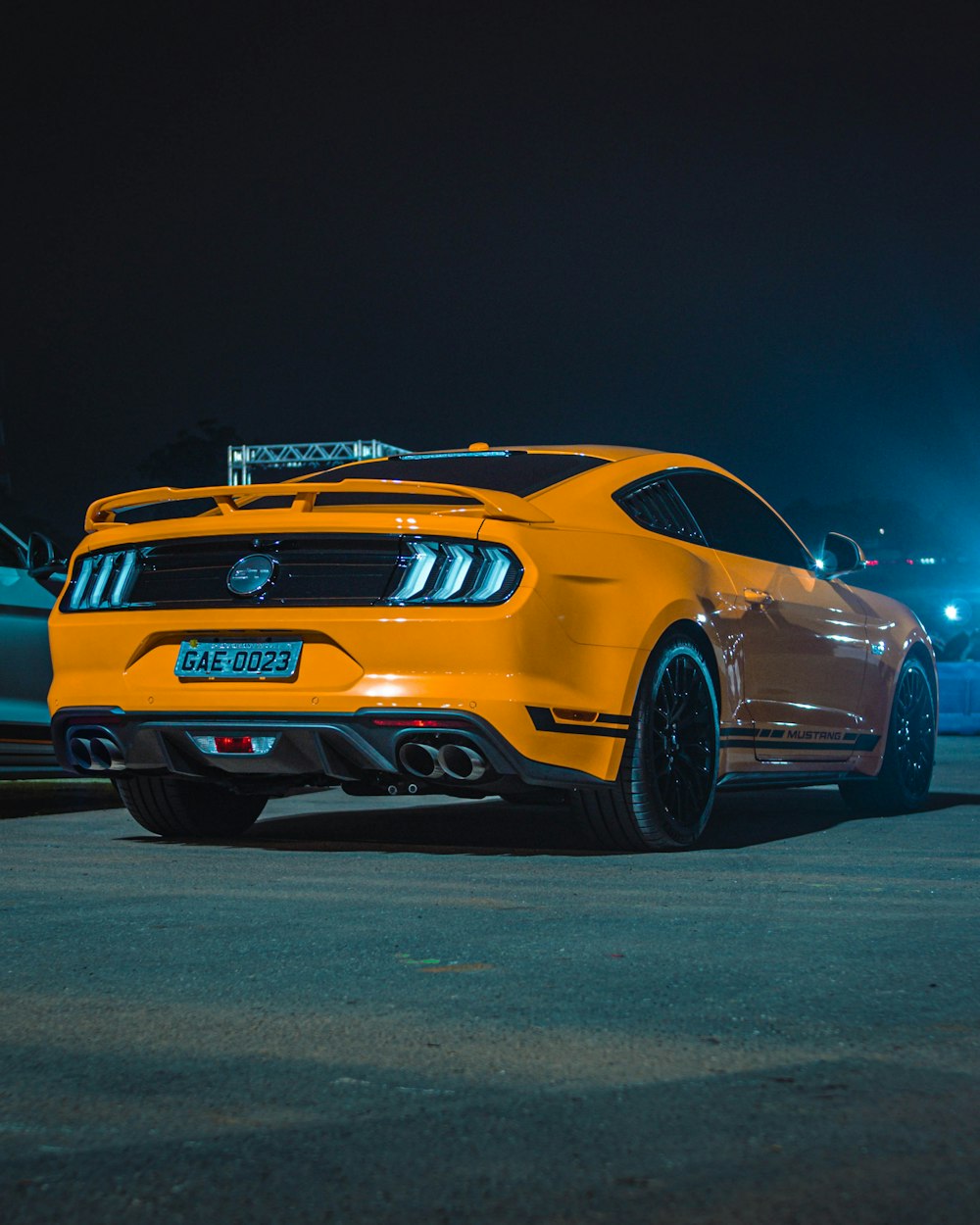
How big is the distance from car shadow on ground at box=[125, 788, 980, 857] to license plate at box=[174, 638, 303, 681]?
1.01 m

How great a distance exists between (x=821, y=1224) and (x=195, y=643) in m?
4.41

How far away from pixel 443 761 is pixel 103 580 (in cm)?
161

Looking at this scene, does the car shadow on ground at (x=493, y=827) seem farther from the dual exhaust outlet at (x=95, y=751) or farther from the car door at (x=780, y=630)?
the dual exhaust outlet at (x=95, y=751)

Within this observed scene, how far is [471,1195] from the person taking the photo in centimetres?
268

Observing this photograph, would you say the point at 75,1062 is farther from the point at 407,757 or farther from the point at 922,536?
the point at 922,536

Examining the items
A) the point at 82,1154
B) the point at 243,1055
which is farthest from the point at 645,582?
the point at 82,1154

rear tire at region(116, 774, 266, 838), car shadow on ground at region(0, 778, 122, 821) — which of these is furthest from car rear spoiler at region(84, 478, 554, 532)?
car shadow on ground at region(0, 778, 122, 821)

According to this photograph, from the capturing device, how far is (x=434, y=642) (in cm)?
623

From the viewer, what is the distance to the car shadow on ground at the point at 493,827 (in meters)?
7.34

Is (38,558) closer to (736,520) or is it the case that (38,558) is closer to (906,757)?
(736,520)

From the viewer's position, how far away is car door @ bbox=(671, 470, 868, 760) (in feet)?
24.6

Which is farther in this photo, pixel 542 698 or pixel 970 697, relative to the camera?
pixel 970 697

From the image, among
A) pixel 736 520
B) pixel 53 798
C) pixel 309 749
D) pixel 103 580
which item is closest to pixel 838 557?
pixel 736 520

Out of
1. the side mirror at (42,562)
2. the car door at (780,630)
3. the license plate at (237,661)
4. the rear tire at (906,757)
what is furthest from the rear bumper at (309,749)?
the rear tire at (906,757)
